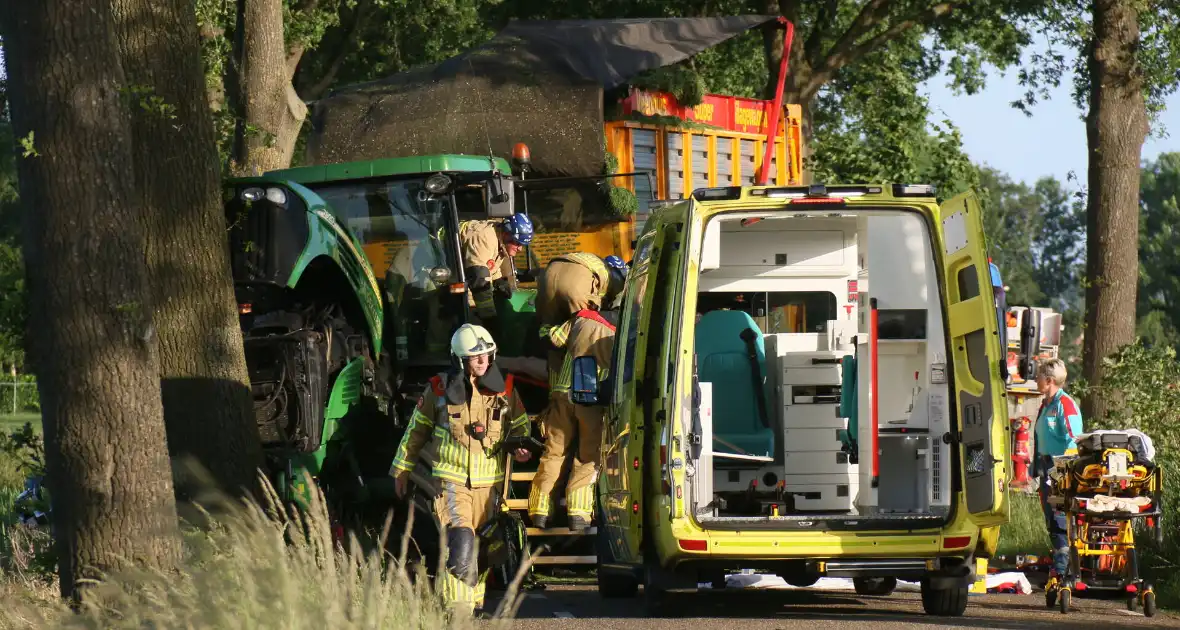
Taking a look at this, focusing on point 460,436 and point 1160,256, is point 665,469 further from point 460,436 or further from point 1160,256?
point 1160,256

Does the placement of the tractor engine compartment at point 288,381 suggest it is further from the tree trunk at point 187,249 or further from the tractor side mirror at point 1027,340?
the tractor side mirror at point 1027,340

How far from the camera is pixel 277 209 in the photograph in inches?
473

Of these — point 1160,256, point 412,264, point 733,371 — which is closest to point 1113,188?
point 412,264

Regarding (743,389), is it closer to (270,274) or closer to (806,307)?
(806,307)

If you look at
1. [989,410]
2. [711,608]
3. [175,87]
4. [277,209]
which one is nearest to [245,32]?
[277,209]

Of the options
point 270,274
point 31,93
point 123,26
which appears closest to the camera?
point 31,93

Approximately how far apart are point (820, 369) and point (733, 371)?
1.75 ft

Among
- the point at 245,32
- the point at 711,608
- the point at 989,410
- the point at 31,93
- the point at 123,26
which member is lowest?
the point at 711,608

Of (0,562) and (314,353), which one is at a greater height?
(314,353)

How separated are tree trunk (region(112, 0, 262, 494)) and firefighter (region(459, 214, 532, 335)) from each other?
9.72ft

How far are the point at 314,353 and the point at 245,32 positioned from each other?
6348mm

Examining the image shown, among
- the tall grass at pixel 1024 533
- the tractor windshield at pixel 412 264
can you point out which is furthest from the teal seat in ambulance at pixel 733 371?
the tall grass at pixel 1024 533

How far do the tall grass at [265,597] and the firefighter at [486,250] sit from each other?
19.6ft

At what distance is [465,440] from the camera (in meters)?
9.30
